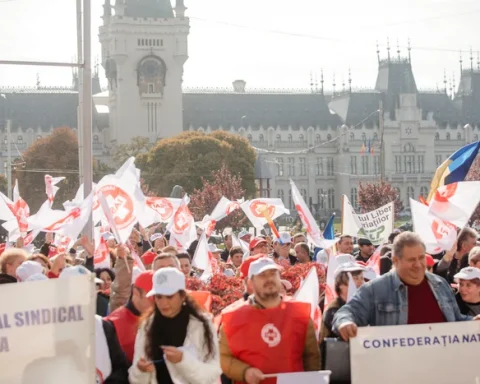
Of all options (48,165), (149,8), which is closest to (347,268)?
(48,165)

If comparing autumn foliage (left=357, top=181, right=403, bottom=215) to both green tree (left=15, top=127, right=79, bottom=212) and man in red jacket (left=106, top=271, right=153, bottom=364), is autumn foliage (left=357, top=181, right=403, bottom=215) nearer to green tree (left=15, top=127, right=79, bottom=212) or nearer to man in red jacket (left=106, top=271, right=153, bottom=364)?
green tree (left=15, top=127, right=79, bottom=212)

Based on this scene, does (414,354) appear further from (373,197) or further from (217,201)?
(373,197)

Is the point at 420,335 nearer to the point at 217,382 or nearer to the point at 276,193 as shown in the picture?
the point at 217,382

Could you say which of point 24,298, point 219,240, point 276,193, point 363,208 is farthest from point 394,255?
point 276,193

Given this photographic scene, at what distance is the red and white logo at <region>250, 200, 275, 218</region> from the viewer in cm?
1925

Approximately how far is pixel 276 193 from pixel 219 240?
6139 cm

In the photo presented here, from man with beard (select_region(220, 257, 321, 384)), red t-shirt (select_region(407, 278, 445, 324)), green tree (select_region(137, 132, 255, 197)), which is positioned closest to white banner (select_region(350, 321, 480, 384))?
red t-shirt (select_region(407, 278, 445, 324))

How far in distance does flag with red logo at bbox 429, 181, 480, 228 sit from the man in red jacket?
4591 mm

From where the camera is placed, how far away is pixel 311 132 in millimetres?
115312

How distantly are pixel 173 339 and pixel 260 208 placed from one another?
44.4 ft

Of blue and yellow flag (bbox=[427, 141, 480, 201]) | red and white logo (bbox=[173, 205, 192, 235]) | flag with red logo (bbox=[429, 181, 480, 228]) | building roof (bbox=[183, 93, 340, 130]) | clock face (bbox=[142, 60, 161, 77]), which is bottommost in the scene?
red and white logo (bbox=[173, 205, 192, 235])

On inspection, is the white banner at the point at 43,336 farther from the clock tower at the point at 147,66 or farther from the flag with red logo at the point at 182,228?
the clock tower at the point at 147,66

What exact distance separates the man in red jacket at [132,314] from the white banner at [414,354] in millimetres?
1270

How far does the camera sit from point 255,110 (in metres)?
114
